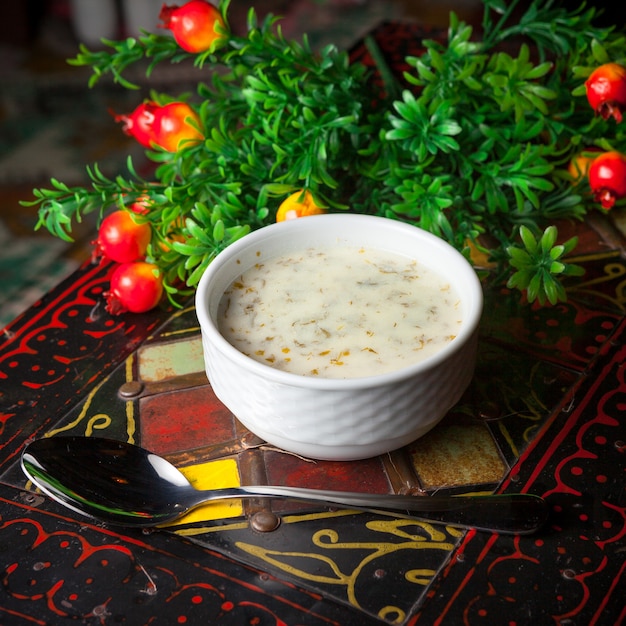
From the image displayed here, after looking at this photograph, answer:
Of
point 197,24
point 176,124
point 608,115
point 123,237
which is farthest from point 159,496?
point 608,115

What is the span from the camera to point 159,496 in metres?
0.90

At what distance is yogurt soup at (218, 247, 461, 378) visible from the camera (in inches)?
35.4

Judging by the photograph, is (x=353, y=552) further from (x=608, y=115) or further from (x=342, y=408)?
(x=608, y=115)

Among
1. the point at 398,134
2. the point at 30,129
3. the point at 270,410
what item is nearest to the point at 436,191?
the point at 398,134

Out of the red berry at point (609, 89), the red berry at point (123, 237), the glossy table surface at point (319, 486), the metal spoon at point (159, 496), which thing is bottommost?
the glossy table surface at point (319, 486)

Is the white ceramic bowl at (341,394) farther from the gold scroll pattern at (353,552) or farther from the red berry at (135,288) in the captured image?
the red berry at (135,288)

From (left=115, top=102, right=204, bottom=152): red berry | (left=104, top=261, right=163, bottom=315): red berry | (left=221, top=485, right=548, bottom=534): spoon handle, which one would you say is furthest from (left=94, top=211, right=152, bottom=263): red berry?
(left=221, top=485, right=548, bottom=534): spoon handle

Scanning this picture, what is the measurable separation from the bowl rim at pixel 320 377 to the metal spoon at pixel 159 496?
0.12 metres

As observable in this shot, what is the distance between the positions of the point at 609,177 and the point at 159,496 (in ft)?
2.55

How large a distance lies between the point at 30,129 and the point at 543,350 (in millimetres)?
2526

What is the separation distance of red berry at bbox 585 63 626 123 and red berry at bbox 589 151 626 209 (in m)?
0.06

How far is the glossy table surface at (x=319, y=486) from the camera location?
2.65ft

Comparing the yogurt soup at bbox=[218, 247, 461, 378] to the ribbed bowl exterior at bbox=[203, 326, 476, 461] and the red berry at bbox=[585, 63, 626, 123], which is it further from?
the red berry at bbox=[585, 63, 626, 123]

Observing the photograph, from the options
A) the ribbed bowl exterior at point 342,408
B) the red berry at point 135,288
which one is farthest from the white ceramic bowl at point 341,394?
the red berry at point 135,288
